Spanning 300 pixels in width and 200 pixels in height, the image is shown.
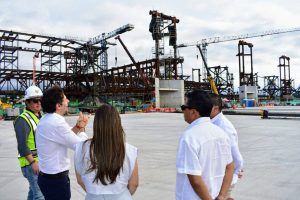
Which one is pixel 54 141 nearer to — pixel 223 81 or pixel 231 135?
pixel 231 135

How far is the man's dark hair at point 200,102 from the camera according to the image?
230 cm

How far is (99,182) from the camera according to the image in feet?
7.03

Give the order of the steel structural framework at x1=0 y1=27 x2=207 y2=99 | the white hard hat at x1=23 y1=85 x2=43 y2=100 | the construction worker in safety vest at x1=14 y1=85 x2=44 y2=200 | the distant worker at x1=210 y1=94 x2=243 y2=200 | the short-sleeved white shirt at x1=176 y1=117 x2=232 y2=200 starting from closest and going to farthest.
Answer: the short-sleeved white shirt at x1=176 y1=117 x2=232 y2=200 → the distant worker at x1=210 y1=94 x2=243 y2=200 → the construction worker in safety vest at x1=14 y1=85 x2=44 y2=200 → the white hard hat at x1=23 y1=85 x2=43 y2=100 → the steel structural framework at x1=0 y1=27 x2=207 y2=99

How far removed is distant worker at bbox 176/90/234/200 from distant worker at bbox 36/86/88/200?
1038 mm

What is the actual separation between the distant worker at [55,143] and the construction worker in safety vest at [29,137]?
1.19ft

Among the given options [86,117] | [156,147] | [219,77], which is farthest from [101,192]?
[219,77]

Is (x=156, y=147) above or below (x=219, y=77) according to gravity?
below

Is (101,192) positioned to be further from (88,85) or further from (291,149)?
(88,85)

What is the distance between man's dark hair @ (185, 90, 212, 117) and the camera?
230 centimetres

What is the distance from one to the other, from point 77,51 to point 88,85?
841cm

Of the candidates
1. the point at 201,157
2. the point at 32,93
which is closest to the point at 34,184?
the point at 32,93

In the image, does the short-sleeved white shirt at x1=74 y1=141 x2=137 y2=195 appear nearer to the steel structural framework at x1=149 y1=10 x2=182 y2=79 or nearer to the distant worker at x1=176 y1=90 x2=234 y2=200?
the distant worker at x1=176 y1=90 x2=234 y2=200

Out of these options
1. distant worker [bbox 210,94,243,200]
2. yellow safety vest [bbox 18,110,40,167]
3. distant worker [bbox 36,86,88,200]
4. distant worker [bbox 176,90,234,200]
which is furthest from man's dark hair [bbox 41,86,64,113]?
distant worker [bbox 210,94,243,200]

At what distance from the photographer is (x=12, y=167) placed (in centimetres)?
716
